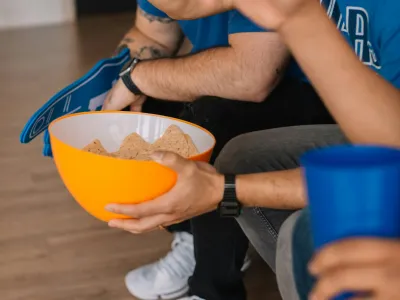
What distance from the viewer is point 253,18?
86 centimetres

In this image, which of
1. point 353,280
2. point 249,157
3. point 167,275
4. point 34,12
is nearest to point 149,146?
point 249,157

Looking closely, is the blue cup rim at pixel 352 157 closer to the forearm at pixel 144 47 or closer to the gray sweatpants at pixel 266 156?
the gray sweatpants at pixel 266 156

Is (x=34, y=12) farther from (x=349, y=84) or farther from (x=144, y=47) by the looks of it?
(x=349, y=84)

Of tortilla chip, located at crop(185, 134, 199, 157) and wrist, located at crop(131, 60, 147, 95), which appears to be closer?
tortilla chip, located at crop(185, 134, 199, 157)

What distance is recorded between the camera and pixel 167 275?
1.54 m

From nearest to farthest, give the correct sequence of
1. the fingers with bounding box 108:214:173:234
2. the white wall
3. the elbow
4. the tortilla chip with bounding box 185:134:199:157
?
the fingers with bounding box 108:214:173:234 < the tortilla chip with bounding box 185:134:199:157 < the elbow < the white wall

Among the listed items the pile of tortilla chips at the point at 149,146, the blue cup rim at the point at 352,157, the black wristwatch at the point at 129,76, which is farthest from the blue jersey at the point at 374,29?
the blue cup rim at the point at 352,157

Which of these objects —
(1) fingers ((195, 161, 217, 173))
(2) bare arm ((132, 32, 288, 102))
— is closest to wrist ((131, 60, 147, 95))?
(2) bare arm ((132, 32, 288, 102))

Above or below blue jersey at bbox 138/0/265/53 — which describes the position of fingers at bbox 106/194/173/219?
below

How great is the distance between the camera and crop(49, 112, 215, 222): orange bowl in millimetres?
1038

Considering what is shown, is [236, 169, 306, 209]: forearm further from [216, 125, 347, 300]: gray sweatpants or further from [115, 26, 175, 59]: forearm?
[115, 26, 175, 59]: forearm

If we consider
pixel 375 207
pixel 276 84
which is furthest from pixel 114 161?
pixel 375 207

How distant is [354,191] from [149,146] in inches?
29.7

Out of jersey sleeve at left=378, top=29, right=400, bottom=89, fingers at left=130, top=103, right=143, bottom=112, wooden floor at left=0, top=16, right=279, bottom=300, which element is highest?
jersey sleeve at left=378, top=29, right=400, bottom=89
